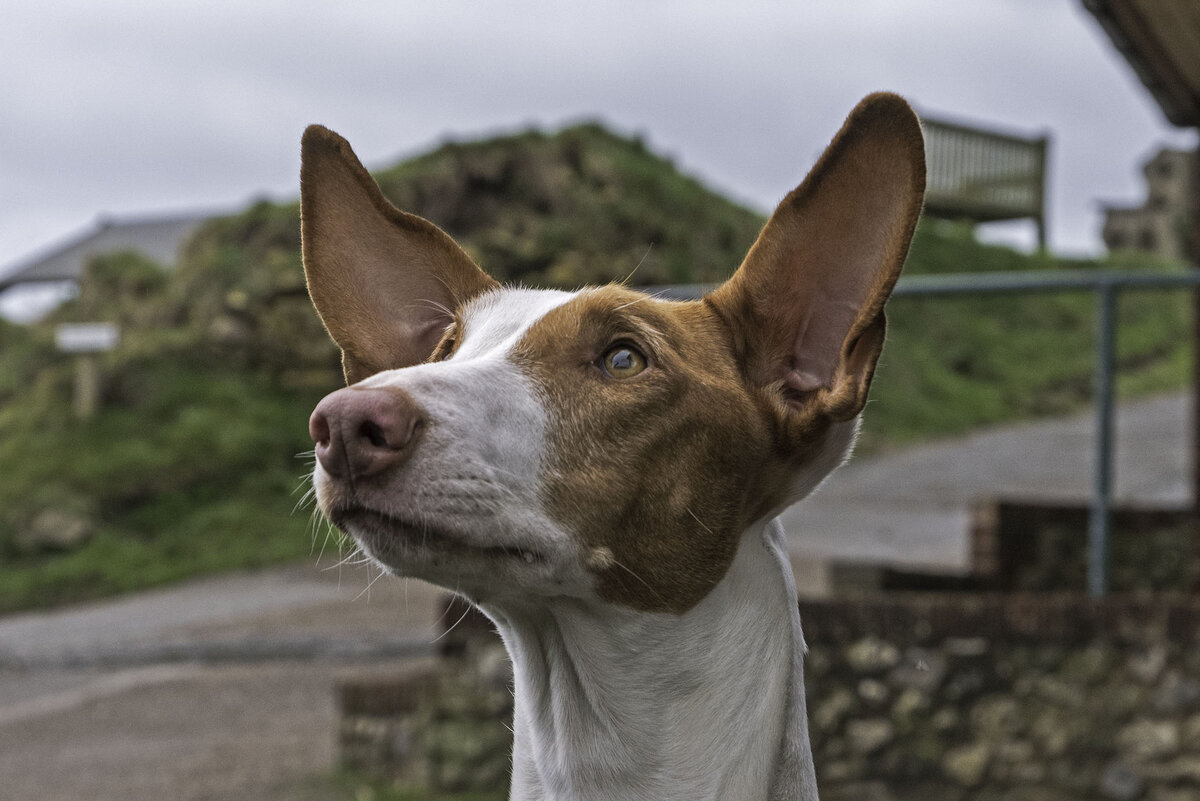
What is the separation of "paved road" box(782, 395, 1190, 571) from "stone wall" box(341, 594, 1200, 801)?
2328 millimetres

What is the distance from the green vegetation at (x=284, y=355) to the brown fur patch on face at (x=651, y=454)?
998 cm

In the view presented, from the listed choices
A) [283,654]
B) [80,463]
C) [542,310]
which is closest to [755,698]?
[542,310]

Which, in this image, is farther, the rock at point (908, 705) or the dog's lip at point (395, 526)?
the rock at point (908, 705)

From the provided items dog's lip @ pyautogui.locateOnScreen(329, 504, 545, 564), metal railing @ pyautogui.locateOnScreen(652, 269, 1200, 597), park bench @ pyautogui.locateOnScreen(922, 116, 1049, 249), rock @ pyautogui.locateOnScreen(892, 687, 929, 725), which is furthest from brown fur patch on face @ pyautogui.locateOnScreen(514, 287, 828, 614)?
park bench @ pyautogui.locateOnScreen(922, 116, 1049, 249)

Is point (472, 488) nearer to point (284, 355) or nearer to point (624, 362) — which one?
point (624, 362)

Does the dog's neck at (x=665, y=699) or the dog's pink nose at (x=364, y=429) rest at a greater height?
the dog's pink nose at (x=364, y=429)

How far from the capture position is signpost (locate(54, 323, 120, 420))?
11.6m

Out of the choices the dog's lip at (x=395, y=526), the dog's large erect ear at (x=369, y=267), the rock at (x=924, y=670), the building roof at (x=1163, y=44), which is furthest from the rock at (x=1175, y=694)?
the dog's lip at (x=395, y=526)

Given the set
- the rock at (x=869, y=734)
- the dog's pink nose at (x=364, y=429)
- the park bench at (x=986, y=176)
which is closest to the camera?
the dog's pink nose at (x=364, y=429)

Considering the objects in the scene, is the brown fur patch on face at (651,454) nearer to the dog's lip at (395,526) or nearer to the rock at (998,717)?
the dog's lip at (395,526)

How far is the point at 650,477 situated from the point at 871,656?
11.7 ft

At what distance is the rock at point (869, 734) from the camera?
4934mm

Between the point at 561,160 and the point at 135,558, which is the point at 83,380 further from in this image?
the point at 561,160

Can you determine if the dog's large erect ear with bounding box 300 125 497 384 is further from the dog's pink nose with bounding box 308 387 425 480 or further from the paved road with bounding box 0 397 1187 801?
the paved road with bounding box 0 397 1187 801
